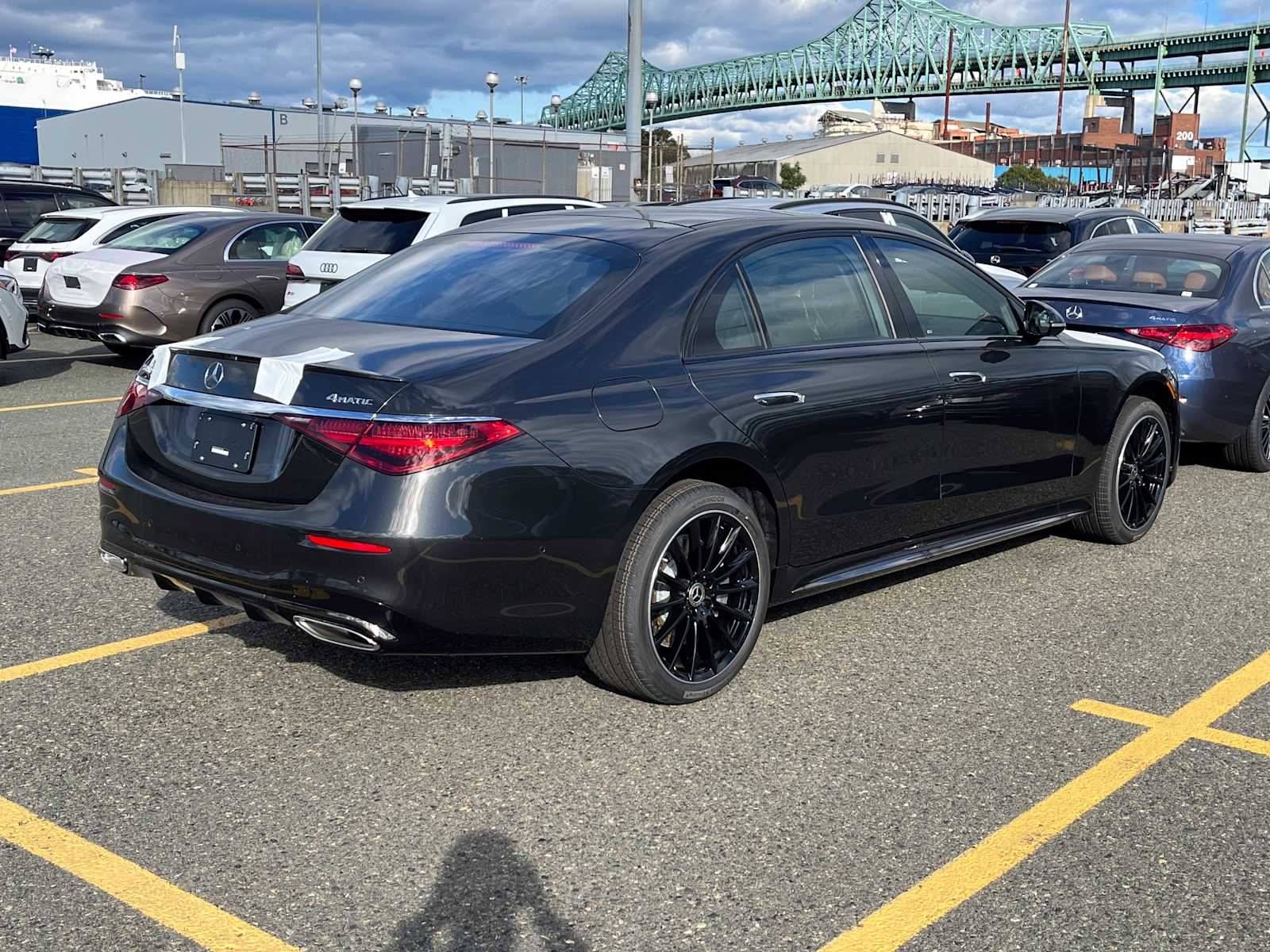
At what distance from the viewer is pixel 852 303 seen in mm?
5238

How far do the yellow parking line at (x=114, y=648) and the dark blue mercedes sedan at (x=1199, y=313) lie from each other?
536 cm

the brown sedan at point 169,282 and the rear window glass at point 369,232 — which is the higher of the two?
the rear window glass at point 369,232

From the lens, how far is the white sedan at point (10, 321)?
12.0 metres

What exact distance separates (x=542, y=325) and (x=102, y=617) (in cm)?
218

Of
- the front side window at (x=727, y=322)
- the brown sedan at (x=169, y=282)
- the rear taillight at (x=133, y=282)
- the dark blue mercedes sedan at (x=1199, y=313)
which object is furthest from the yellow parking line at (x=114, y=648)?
the rear taillight at (x=133, y=282)

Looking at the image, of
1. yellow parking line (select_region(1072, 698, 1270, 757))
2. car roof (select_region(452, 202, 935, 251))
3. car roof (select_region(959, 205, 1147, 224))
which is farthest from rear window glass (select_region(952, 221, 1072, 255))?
yellow parking line (select_region(1072, 698, 1270, 757))

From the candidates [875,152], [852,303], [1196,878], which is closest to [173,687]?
[852,303]

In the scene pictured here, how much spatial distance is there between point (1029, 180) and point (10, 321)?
96319mm

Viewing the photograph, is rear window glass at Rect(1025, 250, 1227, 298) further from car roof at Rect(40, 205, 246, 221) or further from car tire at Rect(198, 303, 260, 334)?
car roof at Rect(40, 205, 246, 221)

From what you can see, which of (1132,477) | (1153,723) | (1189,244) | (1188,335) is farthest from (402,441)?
(1189,244)

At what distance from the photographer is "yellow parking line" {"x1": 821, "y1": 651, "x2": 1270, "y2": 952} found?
10.3ft

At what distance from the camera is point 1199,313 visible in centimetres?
834

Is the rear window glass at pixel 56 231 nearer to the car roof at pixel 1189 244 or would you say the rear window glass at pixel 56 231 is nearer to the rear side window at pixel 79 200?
the rear side window at pixel 79 200

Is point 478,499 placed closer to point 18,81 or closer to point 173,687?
point 173,687
